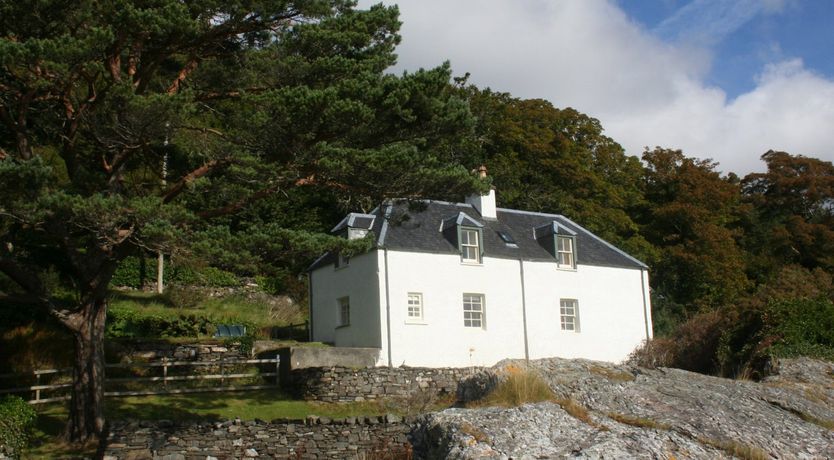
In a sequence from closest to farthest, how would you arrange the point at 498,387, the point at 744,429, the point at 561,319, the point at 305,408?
the point at 744,429, the point at 498,387, the point at 305,408, the point at 561,319

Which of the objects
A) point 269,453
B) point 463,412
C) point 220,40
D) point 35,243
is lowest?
point 269,453

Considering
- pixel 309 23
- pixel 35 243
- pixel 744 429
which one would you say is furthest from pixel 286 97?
pixel 35 243

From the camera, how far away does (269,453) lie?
15.9m

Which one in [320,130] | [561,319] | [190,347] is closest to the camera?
[320,130]

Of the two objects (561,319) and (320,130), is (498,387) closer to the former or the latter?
(320,130)

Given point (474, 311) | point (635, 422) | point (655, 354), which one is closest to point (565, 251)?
point (474, 311)

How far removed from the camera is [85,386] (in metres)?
16.7

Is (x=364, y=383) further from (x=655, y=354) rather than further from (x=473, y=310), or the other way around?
(x=655, y=354)

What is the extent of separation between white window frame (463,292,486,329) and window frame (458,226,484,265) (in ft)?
3.65

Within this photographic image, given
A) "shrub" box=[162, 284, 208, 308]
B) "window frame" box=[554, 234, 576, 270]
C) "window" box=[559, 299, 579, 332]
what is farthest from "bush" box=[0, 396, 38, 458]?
"window frame" box=[554, 234, 576, 270]

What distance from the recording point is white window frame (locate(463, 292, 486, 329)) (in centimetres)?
2605

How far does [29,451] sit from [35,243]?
14.1 meters

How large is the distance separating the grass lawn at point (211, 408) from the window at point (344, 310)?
15.4ft

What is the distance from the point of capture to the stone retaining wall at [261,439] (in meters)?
15.2
